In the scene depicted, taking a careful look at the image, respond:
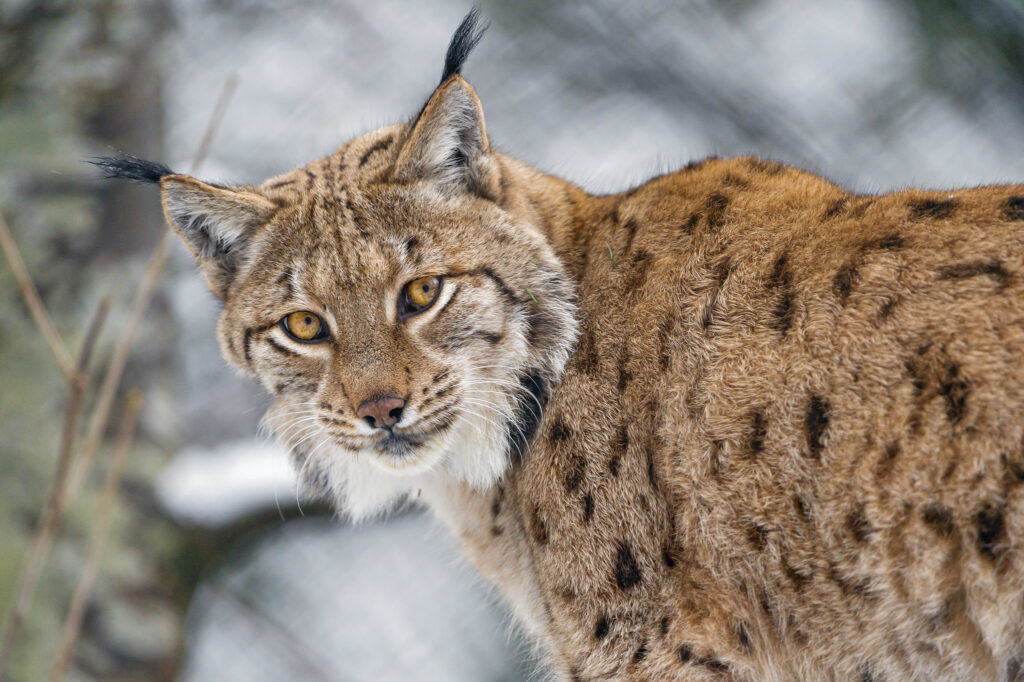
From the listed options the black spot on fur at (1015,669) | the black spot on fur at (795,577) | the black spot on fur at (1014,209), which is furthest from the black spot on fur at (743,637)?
the black spot on fur at (1014,209)

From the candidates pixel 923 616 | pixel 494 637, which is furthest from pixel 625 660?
pixel 494 637

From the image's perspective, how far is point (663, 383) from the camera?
2904 millimetres

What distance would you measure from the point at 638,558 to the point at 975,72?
4811 millimetres

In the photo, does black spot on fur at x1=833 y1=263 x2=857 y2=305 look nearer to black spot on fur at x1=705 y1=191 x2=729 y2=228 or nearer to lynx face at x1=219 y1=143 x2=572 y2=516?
black spot on fur at x1=705 y1=191 x2=729 y2=228

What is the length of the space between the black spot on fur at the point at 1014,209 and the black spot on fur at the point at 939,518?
83 cm

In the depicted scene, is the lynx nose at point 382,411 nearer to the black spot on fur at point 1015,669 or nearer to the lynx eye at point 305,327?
the lynx eye at point 305,327

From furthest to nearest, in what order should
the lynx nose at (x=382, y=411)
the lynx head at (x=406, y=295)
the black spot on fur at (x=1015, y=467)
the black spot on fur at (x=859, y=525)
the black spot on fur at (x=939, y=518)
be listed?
the lynx head at (x=406, y=295), the lynx nose at (x=382, y=411), the black spot on fur at (x=859, y=525), the black spot on fur at (x=939, y=518), the black spot on fur at (x=1015, y=467)

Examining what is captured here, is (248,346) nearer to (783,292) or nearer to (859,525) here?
(783,292)

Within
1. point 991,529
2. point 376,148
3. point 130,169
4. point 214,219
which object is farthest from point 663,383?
point 130,169

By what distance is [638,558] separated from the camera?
9.23ft

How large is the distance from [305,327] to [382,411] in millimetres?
489

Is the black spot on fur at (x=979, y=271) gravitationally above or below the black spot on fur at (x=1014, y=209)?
Result: below

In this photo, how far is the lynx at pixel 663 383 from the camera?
2.46 metres

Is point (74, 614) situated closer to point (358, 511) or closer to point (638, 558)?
point (638, 558)
